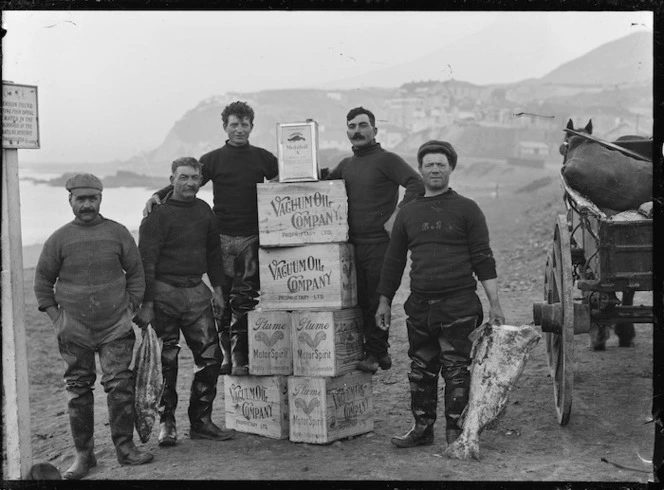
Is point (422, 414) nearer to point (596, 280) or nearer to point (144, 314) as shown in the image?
point (596, 280)

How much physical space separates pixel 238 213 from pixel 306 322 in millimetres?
1094

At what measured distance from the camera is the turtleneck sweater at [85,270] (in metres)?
5.32

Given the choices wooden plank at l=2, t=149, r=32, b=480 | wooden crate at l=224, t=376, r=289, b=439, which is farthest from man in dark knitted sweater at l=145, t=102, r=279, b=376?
wooden plank at l=2, t=149, r=32, b=480

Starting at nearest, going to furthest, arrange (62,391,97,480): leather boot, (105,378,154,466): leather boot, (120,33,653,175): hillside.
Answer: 1. (62,391,97,480): leather boot
2. (105,378,154,466): leather boot
3. (120,33,653,175): hillside

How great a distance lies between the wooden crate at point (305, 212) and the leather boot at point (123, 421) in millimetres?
1566

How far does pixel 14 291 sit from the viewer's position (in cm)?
500

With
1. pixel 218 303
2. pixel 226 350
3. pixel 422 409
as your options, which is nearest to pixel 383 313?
pixel 422 409

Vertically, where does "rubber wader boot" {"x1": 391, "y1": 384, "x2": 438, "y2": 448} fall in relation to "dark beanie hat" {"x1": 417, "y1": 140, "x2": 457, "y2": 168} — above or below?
below

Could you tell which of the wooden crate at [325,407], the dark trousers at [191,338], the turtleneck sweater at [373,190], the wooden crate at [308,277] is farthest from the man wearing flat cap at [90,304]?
the turtleneck sweater at [373,190]

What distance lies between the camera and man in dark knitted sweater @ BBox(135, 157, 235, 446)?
5.84 metres

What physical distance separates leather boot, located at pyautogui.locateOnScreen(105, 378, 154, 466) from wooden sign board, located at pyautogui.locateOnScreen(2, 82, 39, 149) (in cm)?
179

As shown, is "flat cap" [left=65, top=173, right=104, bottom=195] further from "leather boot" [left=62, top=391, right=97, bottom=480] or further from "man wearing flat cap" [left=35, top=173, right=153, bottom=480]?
"leather boot" [left=62, top=391, right=97, bottom=480]

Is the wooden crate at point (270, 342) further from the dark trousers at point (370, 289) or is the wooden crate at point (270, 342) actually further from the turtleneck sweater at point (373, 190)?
the turtleneck sweater at point (373, 190)

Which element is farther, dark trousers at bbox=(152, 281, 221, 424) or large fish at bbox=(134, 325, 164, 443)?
dark trousers at bbox=(152, 281, 221, 424)
